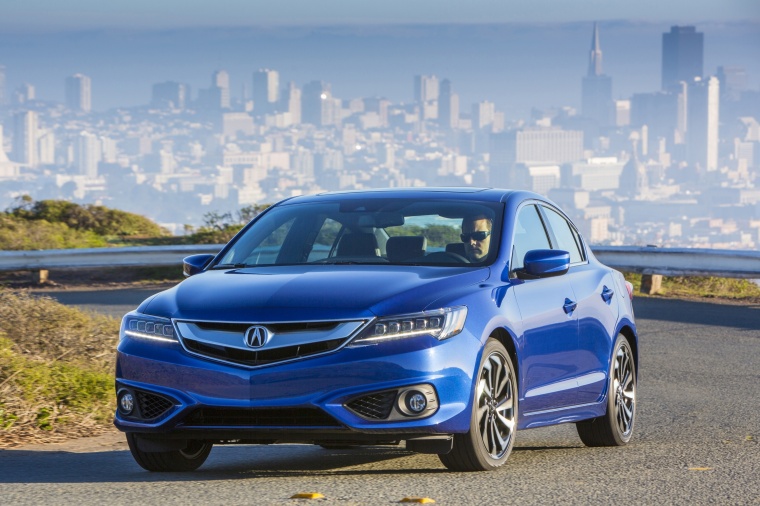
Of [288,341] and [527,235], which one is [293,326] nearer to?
[288,341]

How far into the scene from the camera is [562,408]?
26.6 feet

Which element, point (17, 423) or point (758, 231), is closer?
point (17, 423)

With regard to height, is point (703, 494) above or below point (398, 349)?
below

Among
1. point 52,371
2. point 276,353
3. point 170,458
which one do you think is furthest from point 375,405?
point 52,371

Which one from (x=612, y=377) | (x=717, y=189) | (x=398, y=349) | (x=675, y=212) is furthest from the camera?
(x=717, y=189)

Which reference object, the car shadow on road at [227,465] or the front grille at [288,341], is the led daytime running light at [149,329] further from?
the car shadow on road at [227,465]

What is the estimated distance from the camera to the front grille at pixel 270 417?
6668mm

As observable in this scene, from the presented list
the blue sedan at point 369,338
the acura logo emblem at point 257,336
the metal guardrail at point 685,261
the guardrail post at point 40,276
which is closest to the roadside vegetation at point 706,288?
the metal guardrail at point 685,261

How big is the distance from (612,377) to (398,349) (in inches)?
101

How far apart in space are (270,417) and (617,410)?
298cm

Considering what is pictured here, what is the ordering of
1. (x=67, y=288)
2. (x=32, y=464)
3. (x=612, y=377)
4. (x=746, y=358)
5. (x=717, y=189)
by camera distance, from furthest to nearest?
1. (x=717, y=189)
2. (x=67, y=288)
3. (x=746, y=358)
4. (x=612, y=377)
5. (x=32, y=464)

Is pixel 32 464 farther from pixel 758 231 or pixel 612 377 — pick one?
pixel 758 231

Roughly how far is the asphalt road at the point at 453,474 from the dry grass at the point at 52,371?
0.36m

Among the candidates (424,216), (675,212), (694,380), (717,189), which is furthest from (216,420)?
(717,189)
